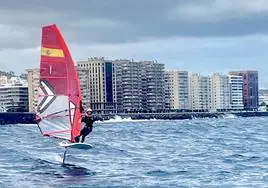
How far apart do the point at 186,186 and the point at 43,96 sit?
1134 centimetres

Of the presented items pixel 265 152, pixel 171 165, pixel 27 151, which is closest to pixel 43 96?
pixel 171 165

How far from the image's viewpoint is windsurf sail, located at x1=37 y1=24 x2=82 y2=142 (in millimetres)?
43000

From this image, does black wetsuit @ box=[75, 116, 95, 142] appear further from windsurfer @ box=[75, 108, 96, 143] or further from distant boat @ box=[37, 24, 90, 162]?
distant boat @ box=[37, 24, 90, 162]

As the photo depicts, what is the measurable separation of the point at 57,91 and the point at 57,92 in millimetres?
65

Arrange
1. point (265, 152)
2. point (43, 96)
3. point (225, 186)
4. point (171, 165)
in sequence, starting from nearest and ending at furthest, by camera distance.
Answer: point (225, 186), point (43, 96), point (171, 165), point (265, 152)

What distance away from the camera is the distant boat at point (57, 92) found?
4300cm

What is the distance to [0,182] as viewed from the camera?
38219 mm

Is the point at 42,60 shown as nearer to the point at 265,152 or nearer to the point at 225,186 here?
the point at 225,186

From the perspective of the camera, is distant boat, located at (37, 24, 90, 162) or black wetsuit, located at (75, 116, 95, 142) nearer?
distant boat, located at (37, 24, 90, 162)

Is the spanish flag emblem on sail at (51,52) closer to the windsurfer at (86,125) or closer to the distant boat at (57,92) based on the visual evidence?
the distant boat at (57,92)

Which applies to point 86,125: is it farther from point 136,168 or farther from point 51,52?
point 51,52

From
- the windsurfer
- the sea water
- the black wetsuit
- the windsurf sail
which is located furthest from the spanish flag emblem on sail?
the sea water

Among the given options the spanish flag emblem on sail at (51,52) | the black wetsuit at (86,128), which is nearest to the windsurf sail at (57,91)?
the spanish flag emblem on sail at (51,52)

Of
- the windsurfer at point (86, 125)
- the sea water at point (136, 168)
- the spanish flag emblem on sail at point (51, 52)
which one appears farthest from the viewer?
the windsurfer at point (86, 125)
